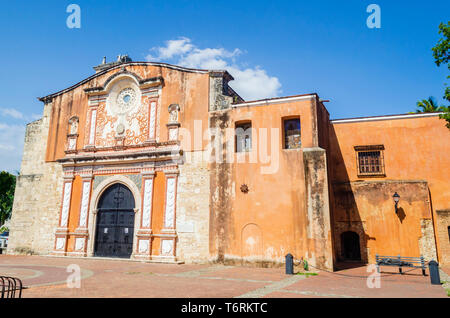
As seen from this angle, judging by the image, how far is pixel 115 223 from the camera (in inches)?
728

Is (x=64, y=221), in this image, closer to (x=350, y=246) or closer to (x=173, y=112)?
(x=173, y=112)

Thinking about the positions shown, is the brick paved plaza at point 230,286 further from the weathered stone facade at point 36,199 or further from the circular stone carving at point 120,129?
the circular stone carving at point 120,129

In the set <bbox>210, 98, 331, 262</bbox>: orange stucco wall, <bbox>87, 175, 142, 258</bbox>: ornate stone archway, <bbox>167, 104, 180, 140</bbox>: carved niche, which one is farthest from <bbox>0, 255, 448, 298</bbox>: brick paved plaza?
<bbox>167, 104, 180, 140</bbox>: carved niche

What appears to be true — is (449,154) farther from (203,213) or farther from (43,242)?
(43,242)

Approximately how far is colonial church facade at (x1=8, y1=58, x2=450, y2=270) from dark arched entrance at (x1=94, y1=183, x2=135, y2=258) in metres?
0.07

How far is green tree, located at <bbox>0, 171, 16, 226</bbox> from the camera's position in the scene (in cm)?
3278

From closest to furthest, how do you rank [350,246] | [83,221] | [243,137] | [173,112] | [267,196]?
1. [267,196]
2. [243,137]
3. [350,246]
4. [173,112]
5. [83,221]

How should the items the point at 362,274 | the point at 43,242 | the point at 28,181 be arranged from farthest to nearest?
the point at 28,181 → the point at 43,242 → the point at 362,274

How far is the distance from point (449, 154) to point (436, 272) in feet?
29.1

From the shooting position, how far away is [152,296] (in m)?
7.74

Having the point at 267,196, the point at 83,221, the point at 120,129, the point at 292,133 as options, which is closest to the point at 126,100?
the point at 120,129

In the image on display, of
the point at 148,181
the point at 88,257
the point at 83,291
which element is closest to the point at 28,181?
the point at 88,257

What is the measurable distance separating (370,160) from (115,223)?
14.3 meters

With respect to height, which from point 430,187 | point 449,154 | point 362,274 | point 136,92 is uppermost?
point 136,92
